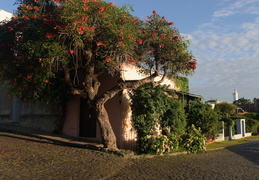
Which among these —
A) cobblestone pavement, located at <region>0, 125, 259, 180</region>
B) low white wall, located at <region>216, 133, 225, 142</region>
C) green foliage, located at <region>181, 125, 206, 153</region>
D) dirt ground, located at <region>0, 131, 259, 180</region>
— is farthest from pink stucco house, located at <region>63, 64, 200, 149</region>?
low white wall, located at <region>216, 133, 225, 142</region>

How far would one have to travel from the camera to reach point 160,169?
315 inches

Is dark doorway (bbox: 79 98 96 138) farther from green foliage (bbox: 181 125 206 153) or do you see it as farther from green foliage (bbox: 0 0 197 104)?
green foliage (bbox: 181 125 206 153)

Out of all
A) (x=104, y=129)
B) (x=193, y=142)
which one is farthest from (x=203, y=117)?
(x=104, y=129)

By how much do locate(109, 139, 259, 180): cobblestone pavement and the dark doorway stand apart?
13.2 feet

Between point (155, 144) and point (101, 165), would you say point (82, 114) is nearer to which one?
point (155, 144)

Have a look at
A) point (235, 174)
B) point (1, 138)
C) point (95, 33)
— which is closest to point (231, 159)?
point (235, 174)

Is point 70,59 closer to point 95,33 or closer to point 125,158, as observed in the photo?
point 95,33

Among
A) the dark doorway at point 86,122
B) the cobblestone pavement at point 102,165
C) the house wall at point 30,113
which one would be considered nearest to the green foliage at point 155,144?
the cobblestone pavement at point 102,165

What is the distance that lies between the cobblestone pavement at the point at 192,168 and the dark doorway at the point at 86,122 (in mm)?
4038

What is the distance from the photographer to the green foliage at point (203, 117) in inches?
549

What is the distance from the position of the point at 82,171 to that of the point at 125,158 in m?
2.37

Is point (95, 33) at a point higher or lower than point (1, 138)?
higher

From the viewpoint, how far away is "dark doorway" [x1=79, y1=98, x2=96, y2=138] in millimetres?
12641

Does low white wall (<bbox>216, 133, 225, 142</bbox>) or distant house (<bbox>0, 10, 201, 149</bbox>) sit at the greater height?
distant house (<bbox>0, 10, 201, 149</bbox>)
